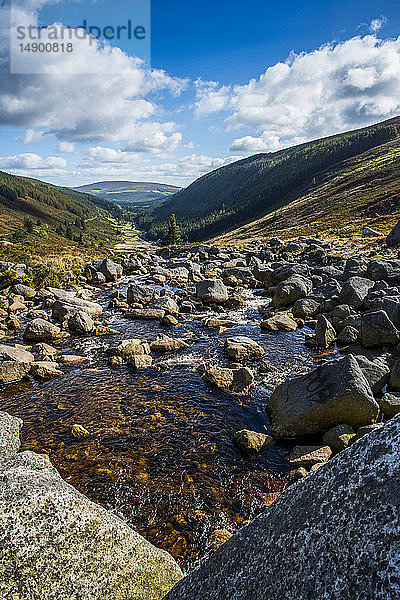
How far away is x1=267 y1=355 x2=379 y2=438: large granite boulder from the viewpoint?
45.5 feet

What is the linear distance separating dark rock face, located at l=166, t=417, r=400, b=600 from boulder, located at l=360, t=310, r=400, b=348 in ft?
68.4

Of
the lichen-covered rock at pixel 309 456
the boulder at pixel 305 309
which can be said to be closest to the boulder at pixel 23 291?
the boulder at pixel 305 309

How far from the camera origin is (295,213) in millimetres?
149125

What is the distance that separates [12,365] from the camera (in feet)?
64.6

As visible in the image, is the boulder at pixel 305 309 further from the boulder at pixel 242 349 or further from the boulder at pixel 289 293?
the boulder at pixel 242 349

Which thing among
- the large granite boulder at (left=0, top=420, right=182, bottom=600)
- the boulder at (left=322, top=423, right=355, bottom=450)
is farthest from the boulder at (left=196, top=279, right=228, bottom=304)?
the large granite boulder at (left=0, top=420, right=182, bottom=600)

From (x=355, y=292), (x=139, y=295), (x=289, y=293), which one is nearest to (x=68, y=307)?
(x=139, y=295)

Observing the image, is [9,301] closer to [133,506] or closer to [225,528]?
[133,506]

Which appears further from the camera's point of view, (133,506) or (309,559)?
(133,506)

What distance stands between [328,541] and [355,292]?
94.8 feet

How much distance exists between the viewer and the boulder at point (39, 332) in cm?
2580

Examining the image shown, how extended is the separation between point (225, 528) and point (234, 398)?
770 cm

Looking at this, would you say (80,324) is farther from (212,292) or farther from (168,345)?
(212,292)

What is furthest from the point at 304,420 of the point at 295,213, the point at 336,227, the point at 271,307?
the point at 295,213
